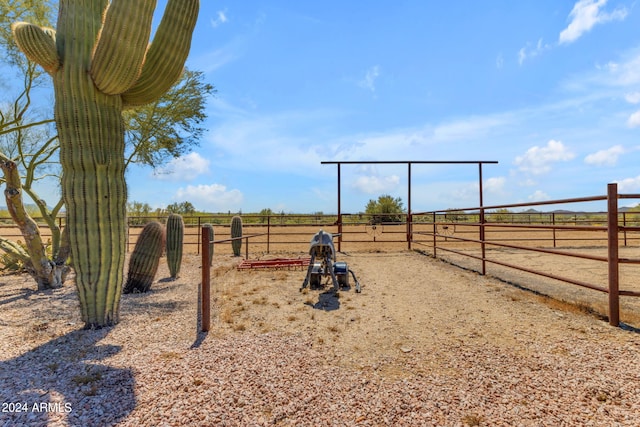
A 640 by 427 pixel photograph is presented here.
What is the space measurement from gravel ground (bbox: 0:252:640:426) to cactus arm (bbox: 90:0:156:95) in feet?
8.98

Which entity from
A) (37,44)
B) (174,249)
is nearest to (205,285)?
(37,44)

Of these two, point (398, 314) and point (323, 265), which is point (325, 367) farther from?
point (323, 265)

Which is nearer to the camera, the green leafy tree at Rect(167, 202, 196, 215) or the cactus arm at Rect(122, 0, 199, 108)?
the cactus arm at Rect(122, 0, 199, 108)

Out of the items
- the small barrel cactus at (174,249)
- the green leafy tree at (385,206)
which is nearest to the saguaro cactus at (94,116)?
the small barrel cactus at (174,249)

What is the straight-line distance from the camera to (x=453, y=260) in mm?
8508

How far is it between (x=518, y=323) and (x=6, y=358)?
5060mm

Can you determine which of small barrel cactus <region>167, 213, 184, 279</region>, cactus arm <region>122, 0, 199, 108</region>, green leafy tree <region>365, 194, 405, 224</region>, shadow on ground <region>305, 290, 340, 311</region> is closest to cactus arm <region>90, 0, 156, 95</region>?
cactus arm <region>122, 0, 199, 108</region>

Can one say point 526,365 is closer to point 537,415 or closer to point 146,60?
point 537,415

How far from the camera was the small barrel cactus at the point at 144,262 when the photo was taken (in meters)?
5.73

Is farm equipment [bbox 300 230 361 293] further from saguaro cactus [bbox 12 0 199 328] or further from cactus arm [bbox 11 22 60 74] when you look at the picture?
cactus arm [bbox 11 22 60 74]

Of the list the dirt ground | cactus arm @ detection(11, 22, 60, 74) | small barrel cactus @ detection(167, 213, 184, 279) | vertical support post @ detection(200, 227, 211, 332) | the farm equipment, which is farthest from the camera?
small barrel cactus @ detection(167, 213, 184, 279)

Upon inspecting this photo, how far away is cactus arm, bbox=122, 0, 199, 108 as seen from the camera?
4.05 m

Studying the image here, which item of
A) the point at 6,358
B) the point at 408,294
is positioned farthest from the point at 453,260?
the point at 6,358

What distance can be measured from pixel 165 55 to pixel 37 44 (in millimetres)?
1234
